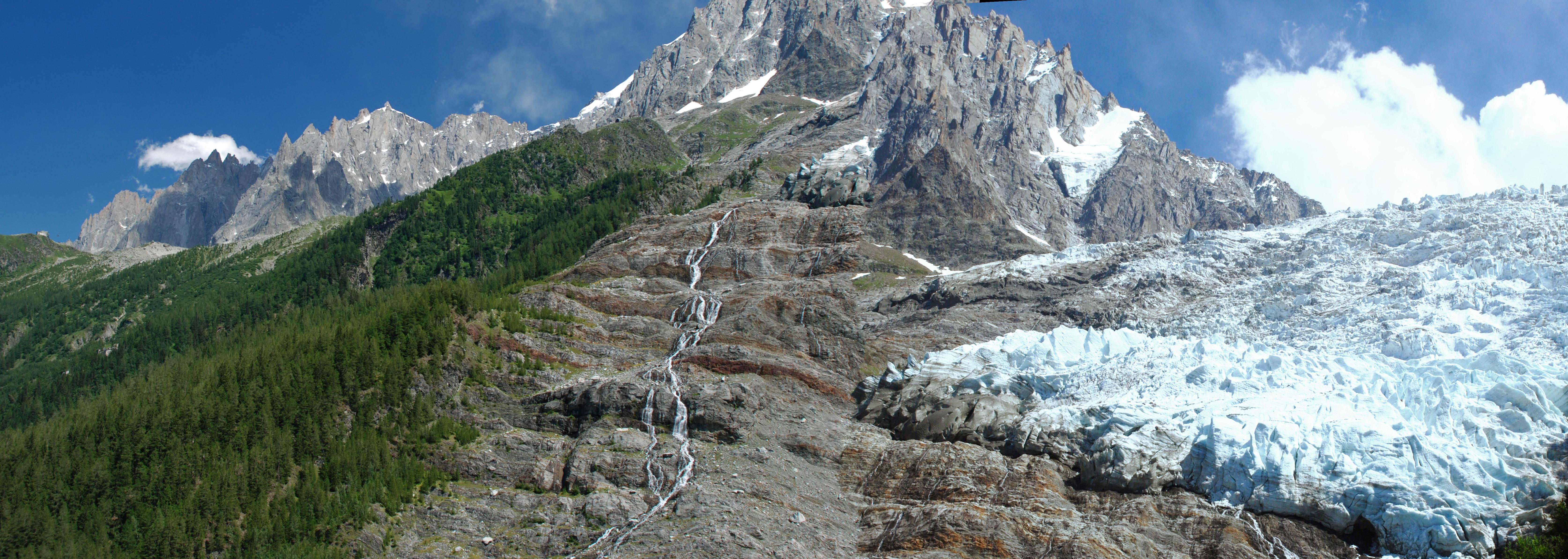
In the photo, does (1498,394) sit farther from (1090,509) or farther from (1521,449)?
(1090,509)

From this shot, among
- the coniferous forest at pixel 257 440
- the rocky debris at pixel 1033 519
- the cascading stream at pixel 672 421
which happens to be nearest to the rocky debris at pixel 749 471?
the rocky debris at pixel 1033 519

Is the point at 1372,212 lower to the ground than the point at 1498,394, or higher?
higher

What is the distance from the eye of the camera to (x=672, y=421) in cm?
6544

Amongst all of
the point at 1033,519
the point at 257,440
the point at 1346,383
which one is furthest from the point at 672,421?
the point at 1346,383

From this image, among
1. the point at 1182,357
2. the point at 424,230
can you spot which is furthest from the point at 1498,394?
the point at 424,230

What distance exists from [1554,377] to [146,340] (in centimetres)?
18686

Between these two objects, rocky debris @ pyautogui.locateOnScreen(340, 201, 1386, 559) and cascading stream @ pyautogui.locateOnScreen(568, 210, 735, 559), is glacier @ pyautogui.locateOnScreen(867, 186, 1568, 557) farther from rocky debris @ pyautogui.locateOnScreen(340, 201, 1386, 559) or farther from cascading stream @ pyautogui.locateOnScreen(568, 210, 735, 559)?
Answer: cascading stream @ pyautogui.locateOnScreen(568, 210, 735, 559)

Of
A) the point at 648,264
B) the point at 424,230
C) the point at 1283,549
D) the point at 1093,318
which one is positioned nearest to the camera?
the point at 1283,549

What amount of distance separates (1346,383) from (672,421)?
5097cm

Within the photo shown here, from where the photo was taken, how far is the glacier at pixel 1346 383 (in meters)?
52.0

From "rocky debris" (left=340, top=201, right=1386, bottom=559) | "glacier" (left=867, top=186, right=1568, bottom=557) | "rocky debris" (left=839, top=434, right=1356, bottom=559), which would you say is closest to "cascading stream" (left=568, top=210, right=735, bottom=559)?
"rocky debris" (left=340, top=201, right=1386, bottom=559)

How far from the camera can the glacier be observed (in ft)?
171

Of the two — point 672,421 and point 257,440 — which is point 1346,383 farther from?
point 257,440

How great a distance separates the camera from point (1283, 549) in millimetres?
51062
